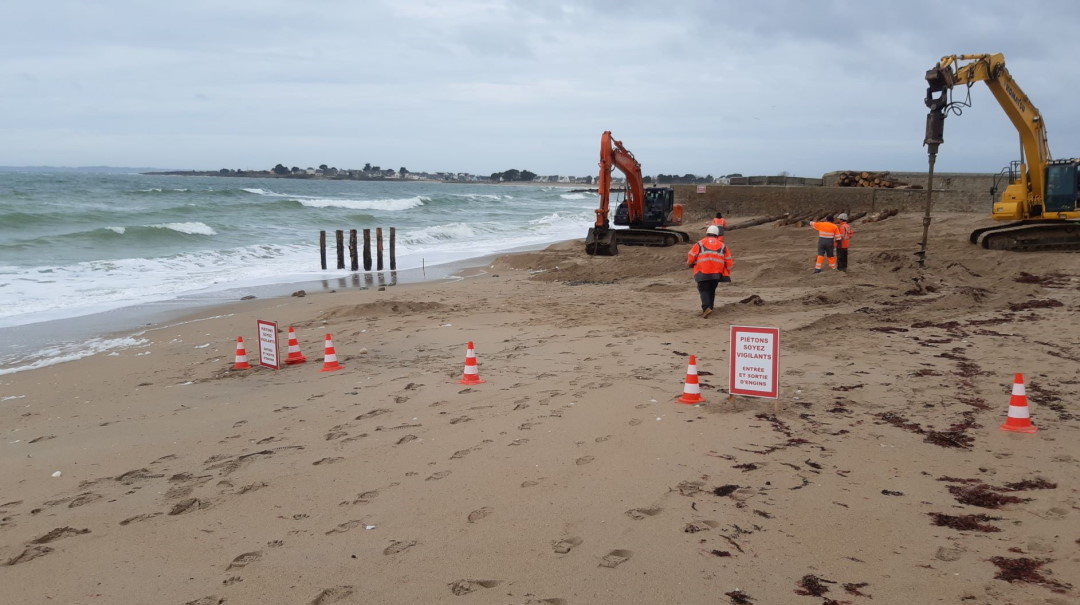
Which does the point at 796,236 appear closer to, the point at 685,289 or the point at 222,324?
the point at 685,289

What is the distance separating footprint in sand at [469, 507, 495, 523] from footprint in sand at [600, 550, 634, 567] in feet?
2.77

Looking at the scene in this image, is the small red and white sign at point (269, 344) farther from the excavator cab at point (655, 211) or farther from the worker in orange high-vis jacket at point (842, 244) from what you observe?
the excavator cab at point (655, 211)

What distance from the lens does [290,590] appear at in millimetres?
3773

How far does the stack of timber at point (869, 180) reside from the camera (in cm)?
2767

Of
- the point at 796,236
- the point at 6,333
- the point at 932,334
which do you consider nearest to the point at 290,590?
the point at 932,334

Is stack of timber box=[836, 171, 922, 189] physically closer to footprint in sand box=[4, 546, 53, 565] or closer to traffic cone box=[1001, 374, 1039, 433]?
traffic cone box=[1001, 374, 1039, 433]

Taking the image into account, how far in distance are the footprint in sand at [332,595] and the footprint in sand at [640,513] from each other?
159 cm

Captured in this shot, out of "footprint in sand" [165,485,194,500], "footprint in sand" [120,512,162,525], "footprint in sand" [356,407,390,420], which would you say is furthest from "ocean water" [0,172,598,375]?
"footprint in sand" [120,512,162,525]

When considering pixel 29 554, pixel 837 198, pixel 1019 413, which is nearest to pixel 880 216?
pixel 837 198

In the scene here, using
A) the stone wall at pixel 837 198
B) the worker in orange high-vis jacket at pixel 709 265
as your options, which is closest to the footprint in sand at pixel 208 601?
the worker in orange high-vis jacket at pixel 709 265

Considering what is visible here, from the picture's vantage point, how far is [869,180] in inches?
1111

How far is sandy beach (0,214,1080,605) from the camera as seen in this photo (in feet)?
12.6

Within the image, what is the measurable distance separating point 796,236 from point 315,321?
1587 centimetres

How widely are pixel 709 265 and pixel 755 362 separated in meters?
4.74
